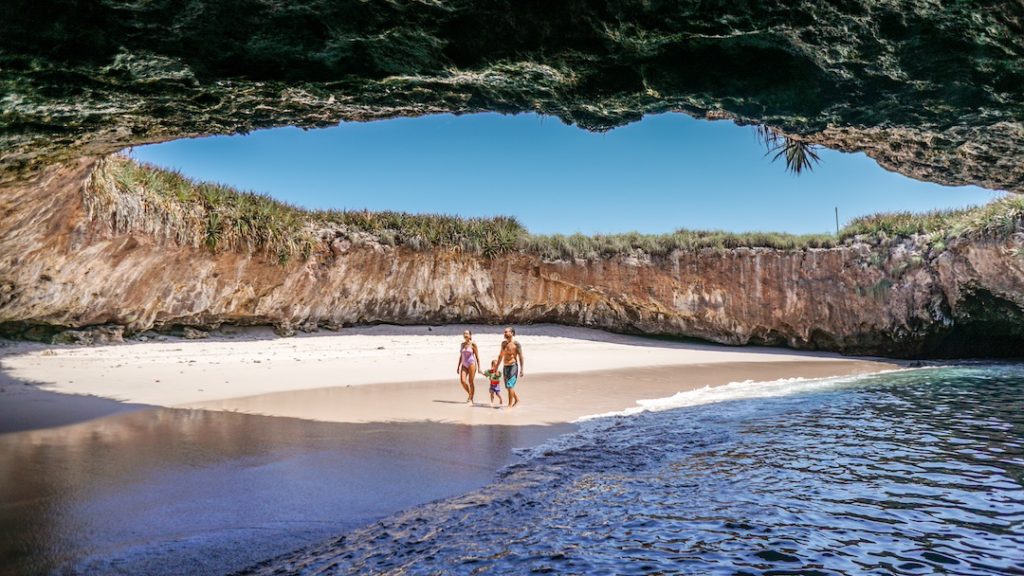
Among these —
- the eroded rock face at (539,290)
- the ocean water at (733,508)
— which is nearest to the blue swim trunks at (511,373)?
the ocean water at (733,508)

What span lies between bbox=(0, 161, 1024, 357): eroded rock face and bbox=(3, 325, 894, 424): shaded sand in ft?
2.42

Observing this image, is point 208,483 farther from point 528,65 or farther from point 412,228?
point 412,228

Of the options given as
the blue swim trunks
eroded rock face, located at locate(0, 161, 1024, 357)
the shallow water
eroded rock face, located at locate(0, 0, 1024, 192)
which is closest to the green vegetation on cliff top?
eroded rock face, located at locate(0, 161, 1024, 357)

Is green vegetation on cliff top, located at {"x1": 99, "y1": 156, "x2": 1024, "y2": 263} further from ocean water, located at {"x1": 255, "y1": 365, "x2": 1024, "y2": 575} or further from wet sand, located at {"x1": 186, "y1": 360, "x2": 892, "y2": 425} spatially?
ocean water, located at {"x1": 255, "y1": 365, "x2": 1024, "y2": 575}

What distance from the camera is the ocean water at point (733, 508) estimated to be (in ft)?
12.2

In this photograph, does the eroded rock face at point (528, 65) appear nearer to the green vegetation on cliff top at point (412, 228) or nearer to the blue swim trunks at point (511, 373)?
the blue swim trunks at point (511, 373)

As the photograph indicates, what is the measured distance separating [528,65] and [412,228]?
1523cm

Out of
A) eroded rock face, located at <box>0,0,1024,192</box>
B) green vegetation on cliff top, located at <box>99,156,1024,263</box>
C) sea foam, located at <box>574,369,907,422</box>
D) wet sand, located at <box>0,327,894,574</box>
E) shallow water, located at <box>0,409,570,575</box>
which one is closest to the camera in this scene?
eroded rock face, located at <box>0,0,1024,192</box>

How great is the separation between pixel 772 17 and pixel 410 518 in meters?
4.14

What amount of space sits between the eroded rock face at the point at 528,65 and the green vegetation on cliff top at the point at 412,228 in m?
8.98

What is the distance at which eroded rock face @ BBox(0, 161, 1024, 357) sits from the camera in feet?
39.3

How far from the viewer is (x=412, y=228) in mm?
18750

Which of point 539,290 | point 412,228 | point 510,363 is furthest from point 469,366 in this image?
point 539,290

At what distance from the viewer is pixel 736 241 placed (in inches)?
810
